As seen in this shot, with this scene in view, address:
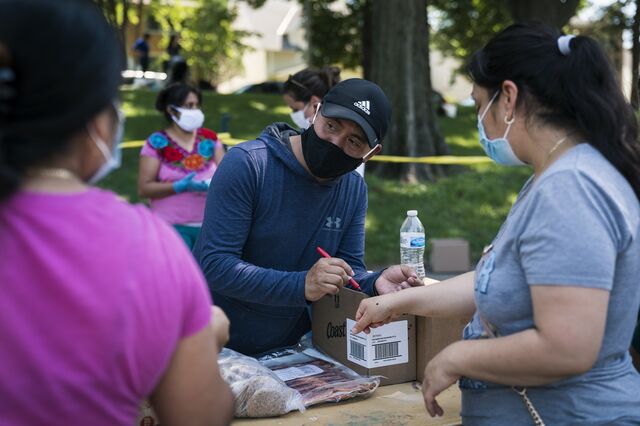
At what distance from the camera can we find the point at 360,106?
268cm

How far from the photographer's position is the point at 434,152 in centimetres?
1213

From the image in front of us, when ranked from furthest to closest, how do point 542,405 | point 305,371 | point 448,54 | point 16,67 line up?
point 448,54 < point 305,371 < point 542,405 < point 16,67

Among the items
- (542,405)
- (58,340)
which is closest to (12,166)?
(58,340)

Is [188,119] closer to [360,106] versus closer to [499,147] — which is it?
[360,106]

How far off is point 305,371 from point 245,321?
0.30m

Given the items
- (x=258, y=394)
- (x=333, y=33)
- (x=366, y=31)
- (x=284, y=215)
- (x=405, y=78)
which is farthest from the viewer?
(x=333, y=33)

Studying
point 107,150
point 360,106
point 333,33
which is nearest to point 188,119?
point 360,106

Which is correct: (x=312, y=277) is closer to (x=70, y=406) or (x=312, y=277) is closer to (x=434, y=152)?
Answer: (x=70, y=406)

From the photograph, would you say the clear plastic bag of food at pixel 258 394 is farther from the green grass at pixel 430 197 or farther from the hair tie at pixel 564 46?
the green grass at pixel 430 197

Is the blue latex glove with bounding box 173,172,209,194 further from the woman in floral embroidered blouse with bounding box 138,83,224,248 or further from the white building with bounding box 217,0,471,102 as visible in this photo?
the white building with bounding box 217,0,471,102

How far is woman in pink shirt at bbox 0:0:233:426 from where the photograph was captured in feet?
3.74

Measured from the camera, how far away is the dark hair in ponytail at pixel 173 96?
5.84 meters

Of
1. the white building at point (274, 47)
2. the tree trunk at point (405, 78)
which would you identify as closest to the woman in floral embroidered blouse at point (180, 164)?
the tree trunk at point (405, 78)

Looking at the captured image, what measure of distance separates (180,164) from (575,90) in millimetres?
4227
